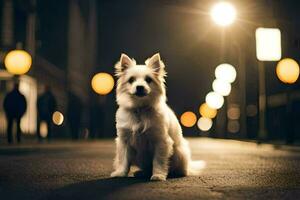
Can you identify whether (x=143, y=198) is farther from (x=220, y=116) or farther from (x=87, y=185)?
(x=220, y=116)

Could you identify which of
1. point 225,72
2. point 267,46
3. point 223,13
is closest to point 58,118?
point 225,72

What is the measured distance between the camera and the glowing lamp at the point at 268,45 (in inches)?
942

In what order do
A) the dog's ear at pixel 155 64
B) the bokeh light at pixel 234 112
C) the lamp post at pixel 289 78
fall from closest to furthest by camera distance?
1. the dog's ear at pixel 155 64
2. the lamp post at pixel 289 78
3. the bokeh light at pixel 234 112

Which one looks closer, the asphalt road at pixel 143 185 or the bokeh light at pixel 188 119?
the asphalt road at pixel 143 185

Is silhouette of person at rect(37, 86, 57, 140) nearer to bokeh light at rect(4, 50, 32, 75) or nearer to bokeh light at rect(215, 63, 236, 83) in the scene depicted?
bokeh light at rect(4, 50, 32, 75)

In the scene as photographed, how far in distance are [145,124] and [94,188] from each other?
1.18 metres

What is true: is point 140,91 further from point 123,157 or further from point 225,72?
point 225,72

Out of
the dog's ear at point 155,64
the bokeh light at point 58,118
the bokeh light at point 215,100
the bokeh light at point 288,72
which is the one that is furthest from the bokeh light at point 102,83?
the dog's ear at point 155,64

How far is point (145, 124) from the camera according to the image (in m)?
7.50

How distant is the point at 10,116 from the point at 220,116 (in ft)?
70.1

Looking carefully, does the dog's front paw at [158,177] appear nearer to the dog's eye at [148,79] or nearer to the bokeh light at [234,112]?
the dog's eye at [148,79]

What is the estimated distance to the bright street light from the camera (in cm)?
2661

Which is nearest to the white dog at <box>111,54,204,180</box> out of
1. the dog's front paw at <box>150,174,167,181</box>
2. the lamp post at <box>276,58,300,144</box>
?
the dog's front paw at <box>150,174,167,181</box>

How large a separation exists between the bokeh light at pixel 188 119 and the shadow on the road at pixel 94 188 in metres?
107
